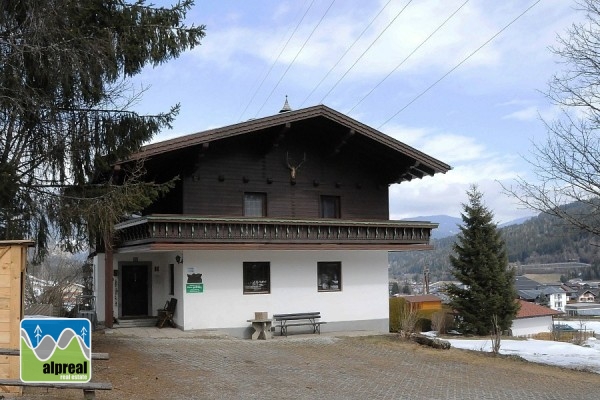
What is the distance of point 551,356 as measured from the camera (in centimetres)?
1992

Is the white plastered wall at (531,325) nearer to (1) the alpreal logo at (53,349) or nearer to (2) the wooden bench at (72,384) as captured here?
(2) the wooden bench at (72,384)

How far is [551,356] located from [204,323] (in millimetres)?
11526

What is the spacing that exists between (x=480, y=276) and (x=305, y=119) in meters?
17.0

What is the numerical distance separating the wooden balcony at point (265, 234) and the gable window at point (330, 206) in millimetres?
1716

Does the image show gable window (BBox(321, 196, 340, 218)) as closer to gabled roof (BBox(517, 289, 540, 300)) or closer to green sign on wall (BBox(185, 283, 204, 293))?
green sign on wall (BBox(185, 283, 204, 293))

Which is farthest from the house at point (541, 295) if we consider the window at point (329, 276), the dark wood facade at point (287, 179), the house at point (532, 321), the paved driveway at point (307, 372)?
the paved driveway at point (307, 372)


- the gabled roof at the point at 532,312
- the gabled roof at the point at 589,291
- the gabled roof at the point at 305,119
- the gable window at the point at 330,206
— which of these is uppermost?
the gabled roof at the point at 305,119

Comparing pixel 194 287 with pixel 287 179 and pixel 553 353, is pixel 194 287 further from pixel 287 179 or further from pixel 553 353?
pixel 553 353

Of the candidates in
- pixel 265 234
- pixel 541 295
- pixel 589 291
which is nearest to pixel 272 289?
pixel 265 234

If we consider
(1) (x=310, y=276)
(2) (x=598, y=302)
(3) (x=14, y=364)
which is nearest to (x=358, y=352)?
(1) (x=310, y=276)

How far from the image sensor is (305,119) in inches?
814

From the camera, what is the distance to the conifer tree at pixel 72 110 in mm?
11508

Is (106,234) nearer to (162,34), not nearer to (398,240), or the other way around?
(162,34)

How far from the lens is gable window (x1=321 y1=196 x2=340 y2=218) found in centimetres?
2247
